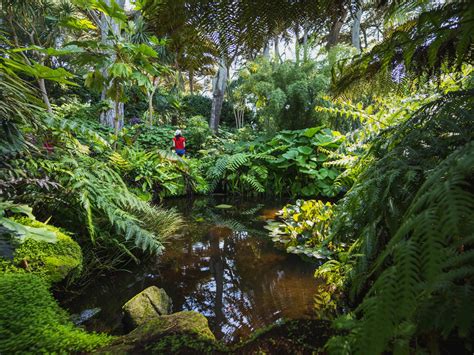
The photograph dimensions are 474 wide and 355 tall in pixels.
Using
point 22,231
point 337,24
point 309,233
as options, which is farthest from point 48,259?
point 337,24

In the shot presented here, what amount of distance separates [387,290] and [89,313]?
5.85ft

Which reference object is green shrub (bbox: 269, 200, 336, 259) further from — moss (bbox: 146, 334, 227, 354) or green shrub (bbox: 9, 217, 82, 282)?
green shrub (bbox: 9, 217, 82, 282)

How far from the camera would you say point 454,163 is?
17.5 inches

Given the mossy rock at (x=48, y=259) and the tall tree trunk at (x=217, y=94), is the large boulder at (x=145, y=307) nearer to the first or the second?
the mossy rock at (x=48, y=259)

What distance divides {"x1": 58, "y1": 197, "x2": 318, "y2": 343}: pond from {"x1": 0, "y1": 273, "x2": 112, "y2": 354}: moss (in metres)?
0.42

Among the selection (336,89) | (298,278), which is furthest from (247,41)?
(298,278)

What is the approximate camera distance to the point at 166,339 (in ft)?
3.28

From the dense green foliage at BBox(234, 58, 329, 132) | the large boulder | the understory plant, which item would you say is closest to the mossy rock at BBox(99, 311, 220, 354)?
the large boulder

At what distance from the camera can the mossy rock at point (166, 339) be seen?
37.1 inches

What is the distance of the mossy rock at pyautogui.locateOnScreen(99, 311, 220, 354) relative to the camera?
94 centimetres

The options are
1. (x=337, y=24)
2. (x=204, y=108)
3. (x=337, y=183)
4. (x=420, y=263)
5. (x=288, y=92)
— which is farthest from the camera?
(x=204, y=108)

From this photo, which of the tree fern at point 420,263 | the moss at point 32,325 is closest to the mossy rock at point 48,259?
the moss at point 32,325

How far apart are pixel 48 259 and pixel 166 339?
39.1 inches

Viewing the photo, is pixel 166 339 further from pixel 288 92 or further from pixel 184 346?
pixel 288 92
